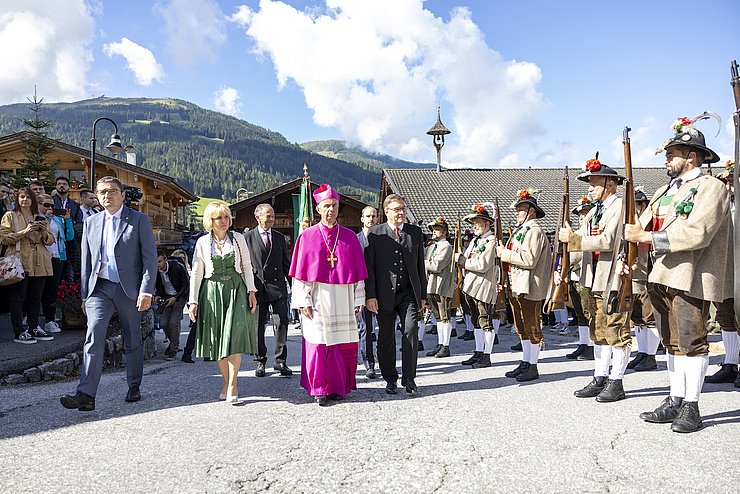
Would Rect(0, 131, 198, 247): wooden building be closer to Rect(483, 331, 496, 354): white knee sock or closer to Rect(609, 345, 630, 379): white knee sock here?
Rect(483, 331, 496, 354): white knee sock

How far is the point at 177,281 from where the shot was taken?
908cm

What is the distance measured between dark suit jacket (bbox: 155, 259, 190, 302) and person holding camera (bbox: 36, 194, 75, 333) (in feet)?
4.81

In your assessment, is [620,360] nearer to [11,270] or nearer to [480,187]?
[11,270]

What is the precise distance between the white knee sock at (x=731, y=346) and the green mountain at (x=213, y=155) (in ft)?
373

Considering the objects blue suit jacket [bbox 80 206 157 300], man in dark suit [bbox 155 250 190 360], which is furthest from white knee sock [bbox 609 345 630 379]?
man in dark suit [bbox 155 250 190 360]

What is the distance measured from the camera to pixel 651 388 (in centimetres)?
588

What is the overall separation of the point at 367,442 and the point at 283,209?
24497mm

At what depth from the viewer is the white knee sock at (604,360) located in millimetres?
5578

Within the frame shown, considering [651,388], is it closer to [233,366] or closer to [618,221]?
[618,221]

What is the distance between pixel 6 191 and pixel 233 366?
17.3 feet

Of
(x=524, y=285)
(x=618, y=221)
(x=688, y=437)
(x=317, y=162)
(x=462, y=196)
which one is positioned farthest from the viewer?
(x=317, y=162)

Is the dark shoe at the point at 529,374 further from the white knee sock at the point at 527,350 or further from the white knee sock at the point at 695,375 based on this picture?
the white knee sock at the point at 695,375

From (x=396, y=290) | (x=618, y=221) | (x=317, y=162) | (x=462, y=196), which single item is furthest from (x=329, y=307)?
(x=317, y=162)

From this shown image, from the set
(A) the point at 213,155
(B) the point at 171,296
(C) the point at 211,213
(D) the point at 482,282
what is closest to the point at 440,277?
(D) the point at 482,282
